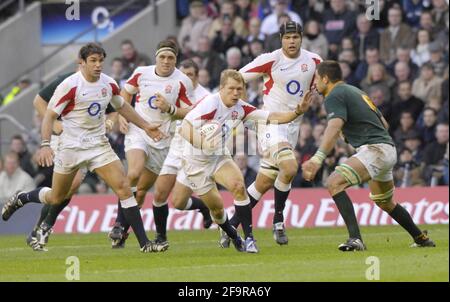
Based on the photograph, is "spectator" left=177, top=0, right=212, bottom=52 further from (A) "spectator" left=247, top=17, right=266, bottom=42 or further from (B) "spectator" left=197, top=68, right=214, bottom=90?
(B) "spectator" left=197, top=68, right=214, bottom=90

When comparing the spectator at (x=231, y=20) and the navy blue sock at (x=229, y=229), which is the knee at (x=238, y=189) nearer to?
the navy blue sock at (x=229, y=229)

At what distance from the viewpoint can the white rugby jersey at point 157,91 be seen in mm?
18422

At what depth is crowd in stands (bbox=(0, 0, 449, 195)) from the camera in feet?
79.5

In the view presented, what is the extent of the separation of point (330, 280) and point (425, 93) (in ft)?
42.1

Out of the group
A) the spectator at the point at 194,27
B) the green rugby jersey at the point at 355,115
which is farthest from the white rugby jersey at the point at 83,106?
the spectator at the point at 194,27

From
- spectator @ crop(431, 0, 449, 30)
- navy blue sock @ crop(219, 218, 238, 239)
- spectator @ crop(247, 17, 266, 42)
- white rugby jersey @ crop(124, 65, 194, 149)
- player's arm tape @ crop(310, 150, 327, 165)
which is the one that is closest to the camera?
player's arm tape @ crop(310, 150, 327, 165)

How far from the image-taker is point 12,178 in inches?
990

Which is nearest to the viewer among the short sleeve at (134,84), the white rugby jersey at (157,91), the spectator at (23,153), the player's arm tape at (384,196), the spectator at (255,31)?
the player's arm tape at (384,196)

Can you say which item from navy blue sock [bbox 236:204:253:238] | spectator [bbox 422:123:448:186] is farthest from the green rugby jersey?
spectator [bbox 422:123:448:186]

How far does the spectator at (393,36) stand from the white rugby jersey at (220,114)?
33.3 ft

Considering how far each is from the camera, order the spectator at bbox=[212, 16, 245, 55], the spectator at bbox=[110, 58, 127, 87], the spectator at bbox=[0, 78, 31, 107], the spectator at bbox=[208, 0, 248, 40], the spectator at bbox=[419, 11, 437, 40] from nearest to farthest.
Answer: the spectator at bbox=[419, 11, 437, 40] < the spectator at bbox=[110, 58, 127, 87] < the spectator at bbox=[212, 16, 245, 55] < the spectator at bbox=[208, 0, 248, 40] < the spectator at bbox=[0, 78, 31, 107]

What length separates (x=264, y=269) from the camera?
46.2 ft
